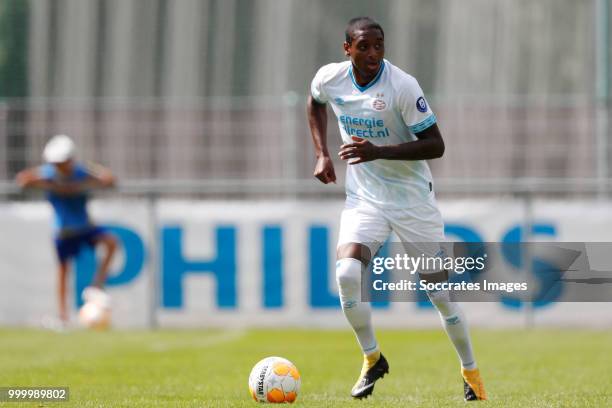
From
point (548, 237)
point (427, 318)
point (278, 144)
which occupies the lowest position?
point (427, 318)

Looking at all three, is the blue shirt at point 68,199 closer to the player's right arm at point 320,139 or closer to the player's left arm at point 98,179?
the player's left arm at point 98,179

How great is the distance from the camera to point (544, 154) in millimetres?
16172

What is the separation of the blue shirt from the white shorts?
7541 millimetres

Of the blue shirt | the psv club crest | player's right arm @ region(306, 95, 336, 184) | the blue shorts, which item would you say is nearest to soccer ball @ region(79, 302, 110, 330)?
the blue shorts

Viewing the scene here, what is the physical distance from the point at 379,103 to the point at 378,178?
55 cm

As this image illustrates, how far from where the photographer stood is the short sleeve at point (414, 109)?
784 cm

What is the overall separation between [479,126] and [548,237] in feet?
6.70

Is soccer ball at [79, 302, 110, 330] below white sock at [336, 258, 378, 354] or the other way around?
below

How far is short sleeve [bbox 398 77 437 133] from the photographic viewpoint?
25.7 ft

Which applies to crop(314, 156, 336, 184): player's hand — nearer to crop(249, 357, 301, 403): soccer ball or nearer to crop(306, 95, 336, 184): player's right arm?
crop(306, 95, 336, 184): player's right arm

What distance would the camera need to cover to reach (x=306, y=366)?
1083cm

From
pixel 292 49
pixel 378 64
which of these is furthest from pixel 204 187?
pixel 378 64

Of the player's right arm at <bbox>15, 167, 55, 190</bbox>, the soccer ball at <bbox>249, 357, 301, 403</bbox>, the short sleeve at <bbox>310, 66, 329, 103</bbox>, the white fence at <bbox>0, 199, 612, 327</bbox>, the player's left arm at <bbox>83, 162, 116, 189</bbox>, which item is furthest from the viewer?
the player's right arm at <bbox>15, 167, 55, 190</bbox>

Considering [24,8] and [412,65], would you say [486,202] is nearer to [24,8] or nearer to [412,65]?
[412,65]
